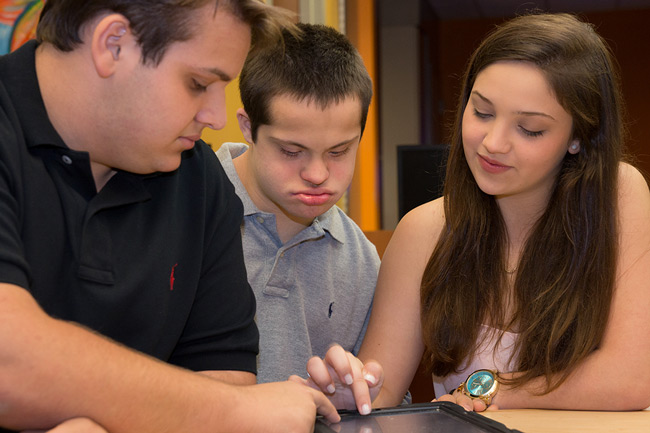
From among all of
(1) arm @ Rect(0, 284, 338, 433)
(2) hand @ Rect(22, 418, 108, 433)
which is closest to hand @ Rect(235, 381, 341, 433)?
(1) arm @ Rect(0, 284, 338, 433)

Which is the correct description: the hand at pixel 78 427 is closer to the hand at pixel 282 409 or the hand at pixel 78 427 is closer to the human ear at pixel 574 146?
the hand at pixel 282 409

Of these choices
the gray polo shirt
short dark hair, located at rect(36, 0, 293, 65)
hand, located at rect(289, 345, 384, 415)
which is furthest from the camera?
the gray polo shirt

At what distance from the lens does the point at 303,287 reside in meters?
1.52

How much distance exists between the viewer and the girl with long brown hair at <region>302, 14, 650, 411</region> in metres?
1.34

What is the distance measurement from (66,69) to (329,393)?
60 centimetres

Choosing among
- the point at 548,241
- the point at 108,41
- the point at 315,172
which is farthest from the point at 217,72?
the point at 548,241

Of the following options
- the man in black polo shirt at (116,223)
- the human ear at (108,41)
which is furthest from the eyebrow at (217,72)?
the human ear at (108,41)

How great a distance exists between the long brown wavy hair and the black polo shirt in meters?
0.47

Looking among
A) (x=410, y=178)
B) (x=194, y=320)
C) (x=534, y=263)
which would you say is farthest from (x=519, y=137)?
(x=410, y=178)

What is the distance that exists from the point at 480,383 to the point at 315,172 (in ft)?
1.65

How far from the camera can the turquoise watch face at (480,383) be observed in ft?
4.22

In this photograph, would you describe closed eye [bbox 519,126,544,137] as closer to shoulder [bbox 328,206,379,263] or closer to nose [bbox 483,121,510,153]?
nose [bbox 483,121,510,153]

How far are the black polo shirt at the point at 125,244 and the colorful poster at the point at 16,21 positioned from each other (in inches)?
22.7

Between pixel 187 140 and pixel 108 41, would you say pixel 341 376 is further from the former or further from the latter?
pixel 108 41
